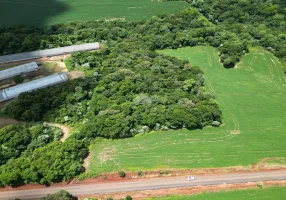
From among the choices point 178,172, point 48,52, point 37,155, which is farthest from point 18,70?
point 178,172

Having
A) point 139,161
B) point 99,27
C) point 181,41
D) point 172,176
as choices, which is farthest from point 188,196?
point 99,27

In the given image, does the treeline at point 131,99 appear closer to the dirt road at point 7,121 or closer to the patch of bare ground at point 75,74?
the dirt road at point 7,121


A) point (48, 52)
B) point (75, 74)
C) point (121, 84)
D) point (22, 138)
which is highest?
point (48, 52)

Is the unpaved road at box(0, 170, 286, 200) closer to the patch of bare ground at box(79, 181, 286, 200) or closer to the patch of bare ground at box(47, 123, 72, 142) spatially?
the patch of bare ground at box(79, 181, 286, 200)

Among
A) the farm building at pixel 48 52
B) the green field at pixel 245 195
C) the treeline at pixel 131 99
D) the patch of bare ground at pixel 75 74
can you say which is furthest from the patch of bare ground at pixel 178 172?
the farm building at pixel 48 52

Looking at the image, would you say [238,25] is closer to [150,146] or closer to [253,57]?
[253,57]

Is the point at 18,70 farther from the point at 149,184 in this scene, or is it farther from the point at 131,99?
the point at 149,184
